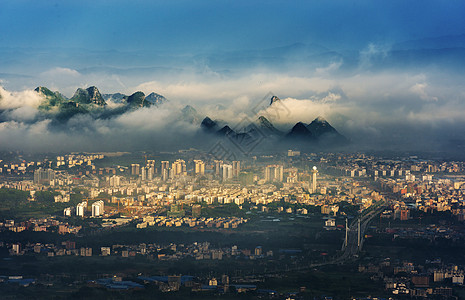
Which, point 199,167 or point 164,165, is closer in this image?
point 199,167

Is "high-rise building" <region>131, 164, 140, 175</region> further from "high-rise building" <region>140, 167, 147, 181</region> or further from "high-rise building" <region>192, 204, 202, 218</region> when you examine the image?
"high-rise building" <region>192, 204, 202, 218</region>

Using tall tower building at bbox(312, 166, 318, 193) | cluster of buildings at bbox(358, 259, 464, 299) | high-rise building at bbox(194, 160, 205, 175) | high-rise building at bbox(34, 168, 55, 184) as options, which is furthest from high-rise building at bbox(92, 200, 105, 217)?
cluster of buildings at bbox(358, 259, 464, 299)

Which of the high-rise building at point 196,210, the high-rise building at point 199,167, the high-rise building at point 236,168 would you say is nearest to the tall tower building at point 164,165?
the high-rise building at point 199,167

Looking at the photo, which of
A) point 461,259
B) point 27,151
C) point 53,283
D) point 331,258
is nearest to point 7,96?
point 27,151

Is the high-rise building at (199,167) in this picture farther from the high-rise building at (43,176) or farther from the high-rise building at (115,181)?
the high-rise building at (43,176)

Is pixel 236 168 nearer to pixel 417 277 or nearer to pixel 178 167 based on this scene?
pixel 178 167

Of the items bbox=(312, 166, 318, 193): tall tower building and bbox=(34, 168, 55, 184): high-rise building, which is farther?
bbox=(34, 168, 55, 184): high-rise building

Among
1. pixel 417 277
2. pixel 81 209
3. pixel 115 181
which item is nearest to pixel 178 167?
pixel 115 181

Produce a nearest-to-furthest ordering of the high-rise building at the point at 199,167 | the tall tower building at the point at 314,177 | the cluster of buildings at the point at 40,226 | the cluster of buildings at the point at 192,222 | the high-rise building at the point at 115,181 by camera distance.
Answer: the cluster of buildings at the point at 40,226
the cluster of buildings at the point at 192,222
the tall tower building at the point at 314,177
the high-rise building at the point at 115,181
the high-rise building at the point at 199,167

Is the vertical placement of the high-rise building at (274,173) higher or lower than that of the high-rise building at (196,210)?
higher
